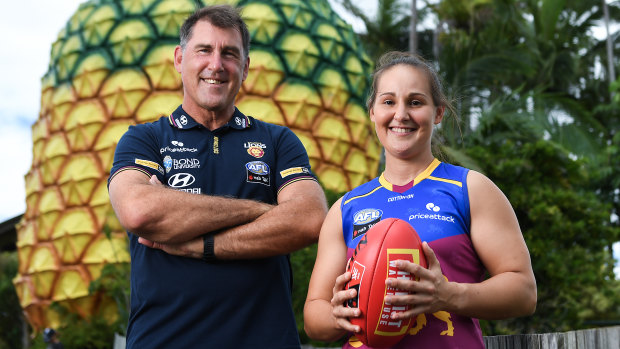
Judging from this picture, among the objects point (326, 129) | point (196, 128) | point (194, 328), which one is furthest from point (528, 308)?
point (326, 129)

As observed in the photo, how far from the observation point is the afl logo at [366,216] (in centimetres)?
254

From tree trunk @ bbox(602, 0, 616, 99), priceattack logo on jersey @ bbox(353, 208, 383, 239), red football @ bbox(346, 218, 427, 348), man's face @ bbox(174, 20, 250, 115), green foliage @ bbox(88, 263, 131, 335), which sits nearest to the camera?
red football @ bbox(346, 218, 427, 348)

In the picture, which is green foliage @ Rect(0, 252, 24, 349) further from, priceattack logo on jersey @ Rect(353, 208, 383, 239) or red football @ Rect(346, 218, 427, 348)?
red football @ Rect(346, 218, 427, 348)

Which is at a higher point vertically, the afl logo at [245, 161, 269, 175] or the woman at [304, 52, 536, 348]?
the afl logo at [245, 161, 269, 175]

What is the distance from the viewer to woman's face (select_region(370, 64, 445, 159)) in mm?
2619

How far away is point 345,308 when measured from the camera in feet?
7.57

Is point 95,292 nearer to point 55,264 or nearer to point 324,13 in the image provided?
point 55,264

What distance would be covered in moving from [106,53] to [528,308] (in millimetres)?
9665

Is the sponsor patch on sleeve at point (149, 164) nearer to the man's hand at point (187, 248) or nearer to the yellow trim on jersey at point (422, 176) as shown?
the man's hand at point (187, 248)

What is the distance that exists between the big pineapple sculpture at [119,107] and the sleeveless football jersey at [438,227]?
783 centimetres

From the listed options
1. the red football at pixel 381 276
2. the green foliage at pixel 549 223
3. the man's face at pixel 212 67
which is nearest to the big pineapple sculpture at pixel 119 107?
the green foliage at pixel 549 223

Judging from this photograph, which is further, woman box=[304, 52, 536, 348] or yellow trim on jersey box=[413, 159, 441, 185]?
yellow trim on jersey box=[413, 159, 441, 185]

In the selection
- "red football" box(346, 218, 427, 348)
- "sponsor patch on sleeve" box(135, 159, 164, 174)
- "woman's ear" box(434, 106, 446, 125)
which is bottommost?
"red football" box(346, 218, 427, 348)

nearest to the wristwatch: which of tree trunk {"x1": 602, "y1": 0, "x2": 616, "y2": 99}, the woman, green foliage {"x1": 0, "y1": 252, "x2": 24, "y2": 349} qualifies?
the woman
